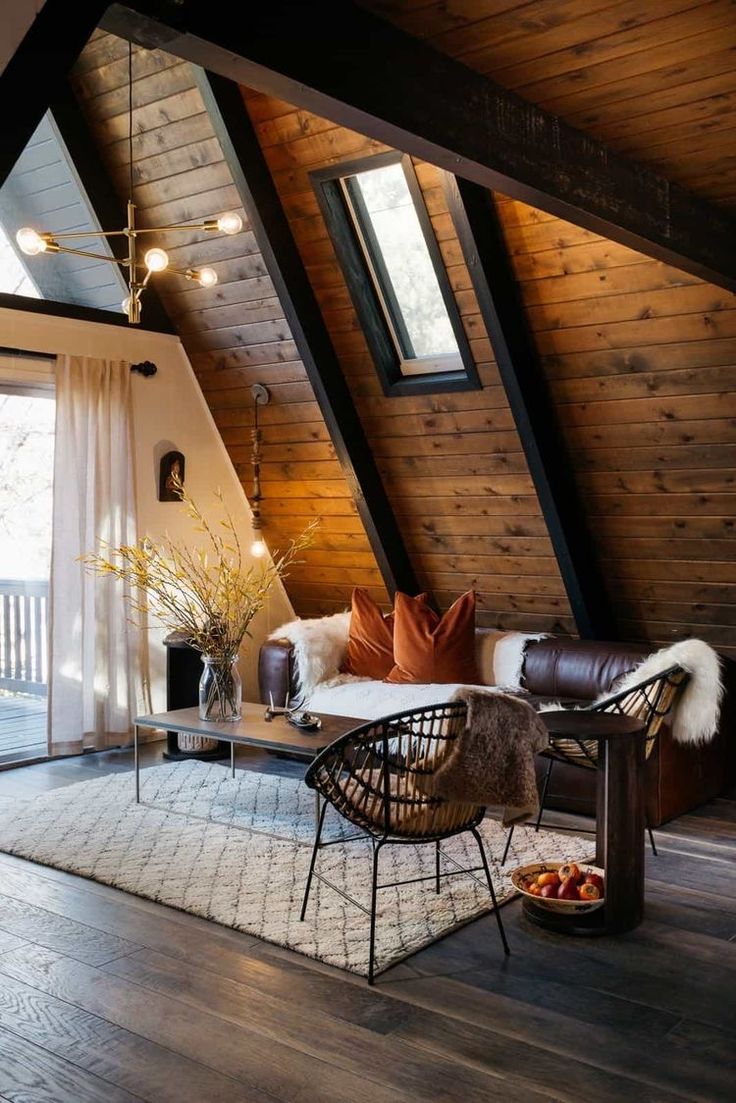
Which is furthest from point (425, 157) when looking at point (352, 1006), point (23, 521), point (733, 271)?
point (23, 521)

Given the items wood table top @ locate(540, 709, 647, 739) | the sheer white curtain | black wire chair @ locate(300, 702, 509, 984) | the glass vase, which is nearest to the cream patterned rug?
black wire chair @ locate(300, 702, 509, 984)

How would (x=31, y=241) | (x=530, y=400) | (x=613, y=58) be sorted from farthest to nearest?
(x=530, y=400)
(x=31, y=241)
(x=613, y=58)

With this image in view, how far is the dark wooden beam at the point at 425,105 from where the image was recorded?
2.02 m

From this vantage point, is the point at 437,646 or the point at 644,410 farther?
the point at 437,646

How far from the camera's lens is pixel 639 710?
14.1 ft

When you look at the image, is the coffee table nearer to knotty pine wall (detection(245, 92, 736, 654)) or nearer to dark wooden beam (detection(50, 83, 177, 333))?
knotty pine wall (detection(245, 92, 736, 654))

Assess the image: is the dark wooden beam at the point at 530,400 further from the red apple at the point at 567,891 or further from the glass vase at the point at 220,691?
the red apple at the point at 567,891

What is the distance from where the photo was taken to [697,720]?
4531mm

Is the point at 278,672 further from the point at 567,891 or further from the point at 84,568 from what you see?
the point at 567,891

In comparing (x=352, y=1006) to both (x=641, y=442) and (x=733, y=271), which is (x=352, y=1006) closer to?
(x=733, y=271)

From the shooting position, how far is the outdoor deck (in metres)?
5.85

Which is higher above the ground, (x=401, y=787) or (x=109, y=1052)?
(x=401, y=787)

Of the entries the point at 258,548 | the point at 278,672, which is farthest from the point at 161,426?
the point at 278,672

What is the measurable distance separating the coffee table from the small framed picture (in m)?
1.68
